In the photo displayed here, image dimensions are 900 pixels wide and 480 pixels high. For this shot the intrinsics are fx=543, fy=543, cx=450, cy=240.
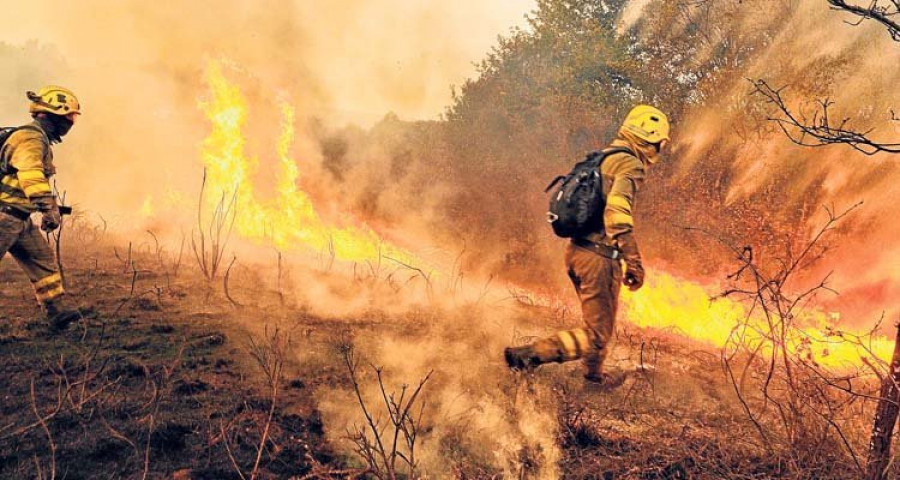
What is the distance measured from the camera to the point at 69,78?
2019 centimetres

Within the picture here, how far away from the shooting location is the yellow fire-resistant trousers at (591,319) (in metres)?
4.29

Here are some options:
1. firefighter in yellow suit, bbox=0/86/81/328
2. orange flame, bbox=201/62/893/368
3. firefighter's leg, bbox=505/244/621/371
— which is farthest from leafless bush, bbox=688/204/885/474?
firefighter in yellow suit, bbox=0/86/81/328

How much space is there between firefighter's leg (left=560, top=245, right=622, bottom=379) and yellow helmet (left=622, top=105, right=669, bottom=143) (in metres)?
1.08

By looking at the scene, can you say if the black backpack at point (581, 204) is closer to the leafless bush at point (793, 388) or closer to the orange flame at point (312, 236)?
the leafless bush at point (793, 388)

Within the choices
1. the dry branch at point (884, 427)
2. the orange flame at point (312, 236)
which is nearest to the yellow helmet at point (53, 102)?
the orange flame at point (312, 236)

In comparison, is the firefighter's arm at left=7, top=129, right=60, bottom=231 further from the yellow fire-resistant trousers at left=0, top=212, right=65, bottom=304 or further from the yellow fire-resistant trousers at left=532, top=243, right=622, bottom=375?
the yellow fire-resistant trousers at left=532, top=243, right=622, bottom=375

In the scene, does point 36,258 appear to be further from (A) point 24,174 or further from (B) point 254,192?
(B) point 254,192

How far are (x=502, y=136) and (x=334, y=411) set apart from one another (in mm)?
12420

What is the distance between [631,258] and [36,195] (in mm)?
5327

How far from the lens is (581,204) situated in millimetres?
4379

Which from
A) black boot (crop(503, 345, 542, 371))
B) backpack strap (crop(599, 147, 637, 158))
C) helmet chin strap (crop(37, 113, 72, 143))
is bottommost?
black boot (crop(503, 345, 542, 371))

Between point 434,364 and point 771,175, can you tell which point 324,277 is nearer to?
point 434,364

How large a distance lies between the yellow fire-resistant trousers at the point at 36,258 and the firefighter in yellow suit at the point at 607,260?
441cm

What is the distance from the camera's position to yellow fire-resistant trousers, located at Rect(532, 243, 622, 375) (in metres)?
4.29
